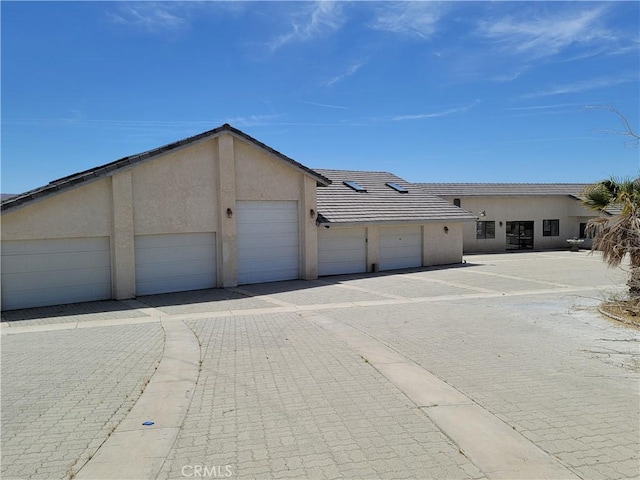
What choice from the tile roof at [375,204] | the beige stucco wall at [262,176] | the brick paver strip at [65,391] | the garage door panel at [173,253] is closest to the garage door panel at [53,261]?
the garage door panel at [173,253]

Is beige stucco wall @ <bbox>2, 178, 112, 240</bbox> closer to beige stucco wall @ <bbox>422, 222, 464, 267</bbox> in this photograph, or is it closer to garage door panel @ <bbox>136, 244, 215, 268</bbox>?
garage door panel @ <bbox>136, 244, 215, 268</bbox>

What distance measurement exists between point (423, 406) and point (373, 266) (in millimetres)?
16217

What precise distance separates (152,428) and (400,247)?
62.2 ft

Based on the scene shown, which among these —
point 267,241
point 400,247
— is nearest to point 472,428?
point 267,241

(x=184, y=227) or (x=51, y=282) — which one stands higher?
(x=184, y=227)

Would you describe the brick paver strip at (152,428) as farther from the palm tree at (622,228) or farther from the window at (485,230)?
the window at (485,230)

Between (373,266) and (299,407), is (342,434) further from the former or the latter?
(373,266)

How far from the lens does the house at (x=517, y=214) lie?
33.2 metres

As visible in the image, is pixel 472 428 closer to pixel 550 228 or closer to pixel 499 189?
pixel 499 189

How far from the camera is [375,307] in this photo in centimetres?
1266

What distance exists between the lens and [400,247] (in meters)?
22.9

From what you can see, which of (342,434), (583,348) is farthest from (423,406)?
(583,348)

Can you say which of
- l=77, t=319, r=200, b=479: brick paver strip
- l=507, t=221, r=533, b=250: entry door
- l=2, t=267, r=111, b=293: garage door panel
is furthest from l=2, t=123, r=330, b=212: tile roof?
l=507, t=221, r=533, b=250: entry door

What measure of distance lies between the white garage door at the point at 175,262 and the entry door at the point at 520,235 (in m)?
25.4
